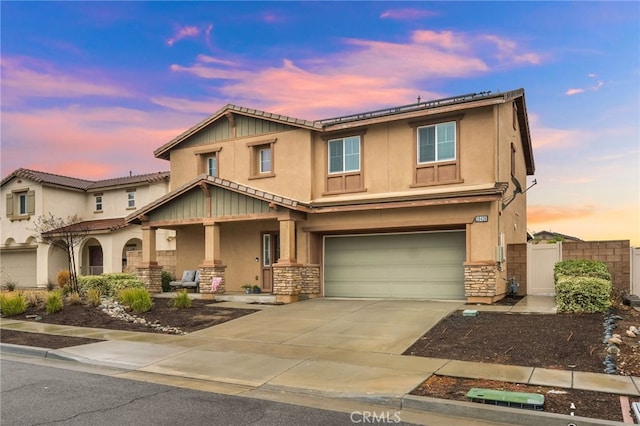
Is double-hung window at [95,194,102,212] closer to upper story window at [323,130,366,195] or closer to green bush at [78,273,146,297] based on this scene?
green bush at [78,273,146,297]

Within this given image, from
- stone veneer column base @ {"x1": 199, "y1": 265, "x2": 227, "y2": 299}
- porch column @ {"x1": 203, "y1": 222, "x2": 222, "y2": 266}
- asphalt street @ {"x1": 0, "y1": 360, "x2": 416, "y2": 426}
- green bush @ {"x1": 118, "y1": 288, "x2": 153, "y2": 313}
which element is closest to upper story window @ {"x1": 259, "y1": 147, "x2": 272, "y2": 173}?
porch column @ {"x1": 203, "y1": 222, "x2": 222, "y2": 266}

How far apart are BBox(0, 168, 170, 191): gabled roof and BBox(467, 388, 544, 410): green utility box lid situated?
82.8ft

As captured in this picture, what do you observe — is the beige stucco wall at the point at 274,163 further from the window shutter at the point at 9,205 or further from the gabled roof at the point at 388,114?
the window shutter at the point at 9,205

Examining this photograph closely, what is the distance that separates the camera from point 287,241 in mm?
17578

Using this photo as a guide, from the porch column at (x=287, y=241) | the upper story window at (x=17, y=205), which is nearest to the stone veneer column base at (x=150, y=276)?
the porch column at (x=287, y=241)

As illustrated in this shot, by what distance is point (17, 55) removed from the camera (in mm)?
16703

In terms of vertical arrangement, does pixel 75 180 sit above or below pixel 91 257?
above

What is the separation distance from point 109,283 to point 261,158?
765cm

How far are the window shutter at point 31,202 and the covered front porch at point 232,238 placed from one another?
13994mm

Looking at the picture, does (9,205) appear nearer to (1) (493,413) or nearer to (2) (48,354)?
(2) (48,354)

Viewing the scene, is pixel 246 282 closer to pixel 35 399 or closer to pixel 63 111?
pixel 63 111

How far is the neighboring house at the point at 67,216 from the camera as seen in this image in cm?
2914

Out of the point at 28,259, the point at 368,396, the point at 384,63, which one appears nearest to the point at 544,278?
the point at 384,63

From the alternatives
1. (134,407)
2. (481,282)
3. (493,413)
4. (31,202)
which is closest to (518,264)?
(481,282)
